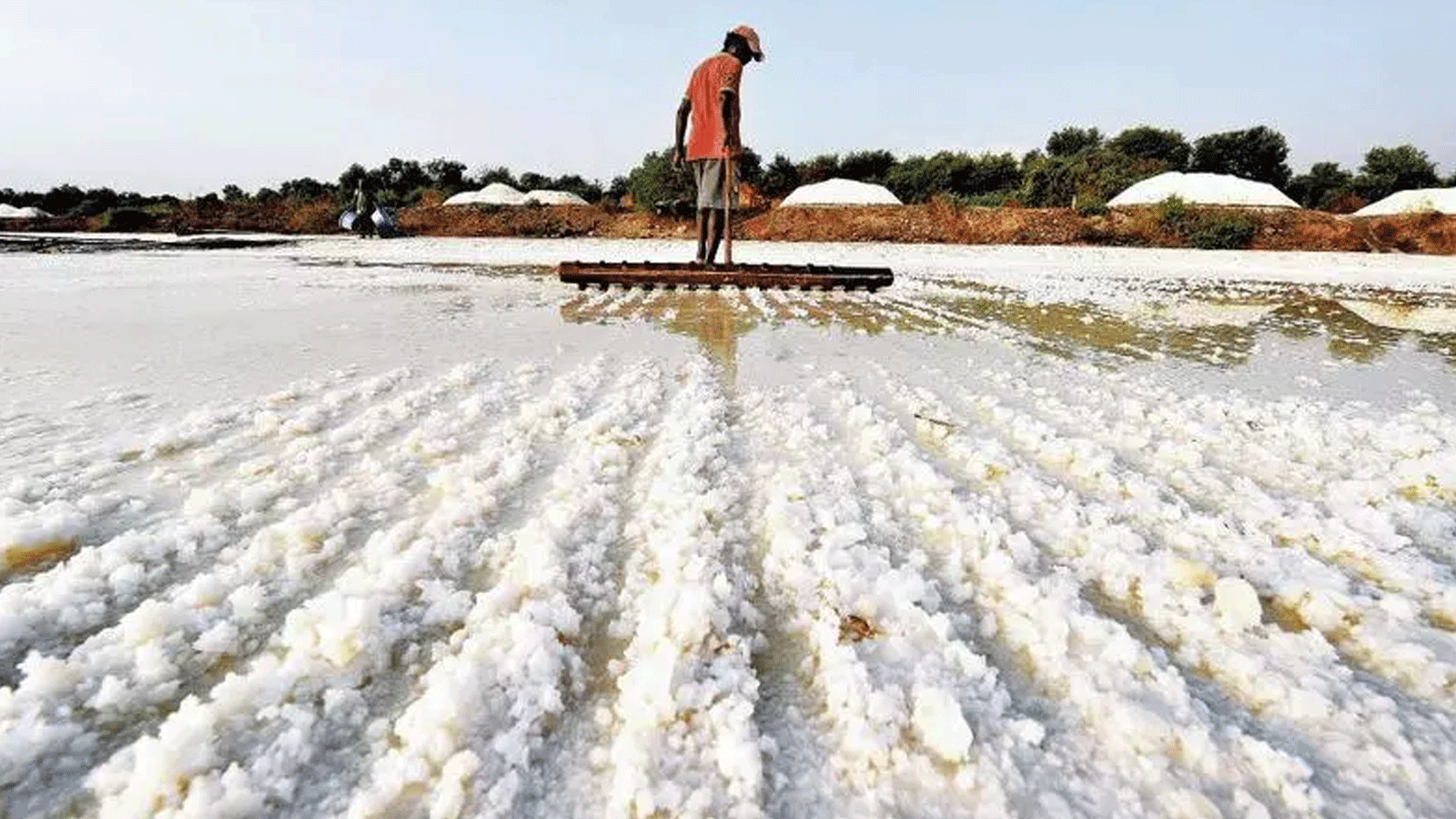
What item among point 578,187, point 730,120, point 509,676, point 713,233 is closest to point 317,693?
point 509,676

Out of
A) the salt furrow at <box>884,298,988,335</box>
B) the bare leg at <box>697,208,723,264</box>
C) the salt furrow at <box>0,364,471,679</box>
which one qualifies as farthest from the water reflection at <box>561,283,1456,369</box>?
the salt furrow at <box>0,364,471,679</box>

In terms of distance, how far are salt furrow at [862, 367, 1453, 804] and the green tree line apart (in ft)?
71.5

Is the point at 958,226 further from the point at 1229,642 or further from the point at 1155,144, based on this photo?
the point at 1155,144

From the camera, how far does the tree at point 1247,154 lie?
4512 centimetres

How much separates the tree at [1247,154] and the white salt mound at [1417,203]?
24.3 metres

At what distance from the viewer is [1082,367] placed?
11.0ft

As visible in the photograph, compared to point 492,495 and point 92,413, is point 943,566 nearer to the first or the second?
point 492,495

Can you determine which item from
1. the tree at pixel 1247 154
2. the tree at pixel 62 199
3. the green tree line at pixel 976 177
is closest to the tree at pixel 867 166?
the green tree line at pixel 976 177

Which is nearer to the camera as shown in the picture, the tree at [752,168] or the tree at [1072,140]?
the tree at [752,168]

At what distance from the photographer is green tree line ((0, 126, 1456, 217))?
2644cm

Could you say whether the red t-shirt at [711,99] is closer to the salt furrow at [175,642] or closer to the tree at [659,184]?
the salt furrow at [175,642]

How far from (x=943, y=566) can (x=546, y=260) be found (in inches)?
441

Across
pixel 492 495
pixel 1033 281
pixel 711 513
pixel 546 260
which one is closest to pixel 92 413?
pixel 492 495

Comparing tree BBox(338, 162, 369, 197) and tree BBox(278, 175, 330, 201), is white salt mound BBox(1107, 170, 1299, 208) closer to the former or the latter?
tree BBox(338, 162, 369, 197)
